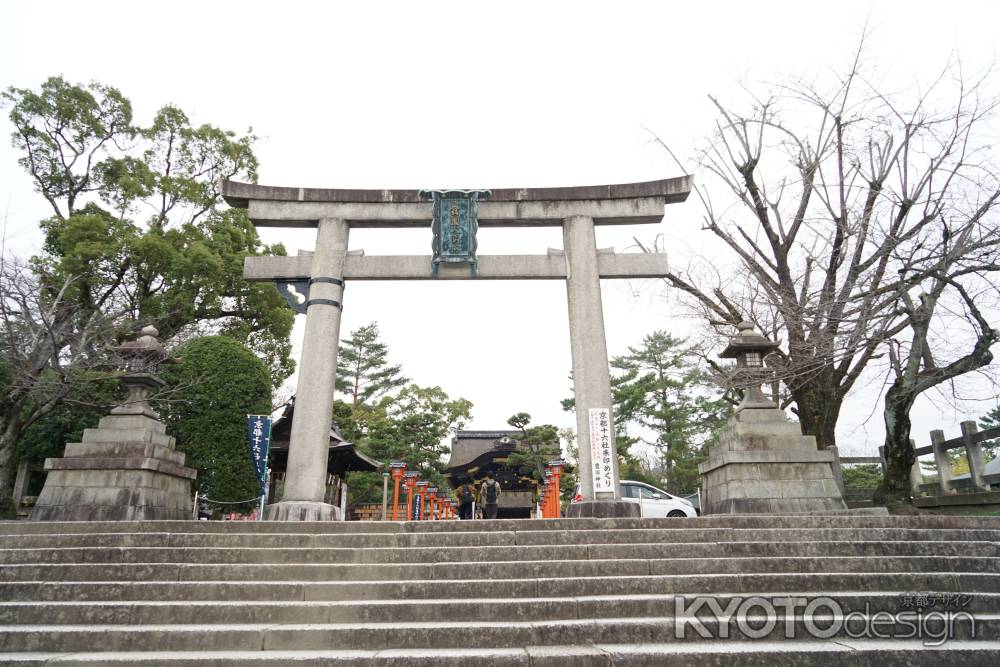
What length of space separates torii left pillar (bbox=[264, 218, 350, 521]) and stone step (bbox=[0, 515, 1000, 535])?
2.25 meters

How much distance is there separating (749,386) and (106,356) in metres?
12.7

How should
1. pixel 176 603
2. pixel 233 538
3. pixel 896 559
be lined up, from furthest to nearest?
pixel 233 538, pixel 896 559, pixel 176 603

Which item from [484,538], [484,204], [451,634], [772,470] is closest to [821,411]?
[772,470]

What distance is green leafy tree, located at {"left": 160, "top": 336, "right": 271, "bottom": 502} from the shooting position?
14180mm

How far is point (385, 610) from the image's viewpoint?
4.83 m

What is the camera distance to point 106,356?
12.5 meters

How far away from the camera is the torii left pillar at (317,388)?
916 centimetres

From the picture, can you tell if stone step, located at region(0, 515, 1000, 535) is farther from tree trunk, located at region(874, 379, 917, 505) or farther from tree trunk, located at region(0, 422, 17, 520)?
tree trunk, located at region(0, 422, 17, 520)

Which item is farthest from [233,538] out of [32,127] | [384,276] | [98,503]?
[32,127]

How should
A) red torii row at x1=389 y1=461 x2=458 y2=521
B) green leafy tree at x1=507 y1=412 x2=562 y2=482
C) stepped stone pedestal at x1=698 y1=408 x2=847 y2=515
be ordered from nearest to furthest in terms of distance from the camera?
stepped stone pedestal at x1=698 y1=408 x2=847 y2=515, red torii row at x1=389 y1=461 x2=458 y2=521, green leafy tree at x1=507 y1=412 x2=562 y2=482

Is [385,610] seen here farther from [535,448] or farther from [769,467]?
[535,448]

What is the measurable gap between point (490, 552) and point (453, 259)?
223 inches

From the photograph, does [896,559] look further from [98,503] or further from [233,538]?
[98,503]

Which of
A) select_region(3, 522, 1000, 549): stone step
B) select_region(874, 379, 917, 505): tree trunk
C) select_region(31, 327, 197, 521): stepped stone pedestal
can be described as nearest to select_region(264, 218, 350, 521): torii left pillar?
select_region(31, 327, 197, 521): stepped stone pedestal
